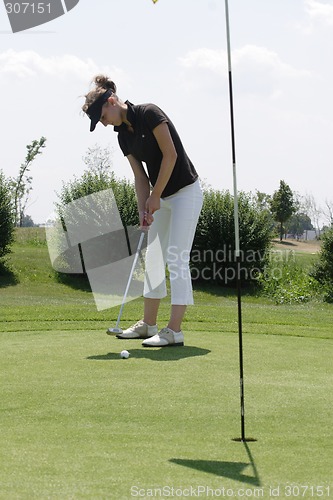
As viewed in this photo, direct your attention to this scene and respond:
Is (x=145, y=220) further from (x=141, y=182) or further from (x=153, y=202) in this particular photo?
(x=141, y=182)

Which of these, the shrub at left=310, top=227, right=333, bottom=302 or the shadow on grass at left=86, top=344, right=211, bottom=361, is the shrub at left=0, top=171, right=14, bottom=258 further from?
the shadow on grass at left=86, top=344, right=211, bottom=361

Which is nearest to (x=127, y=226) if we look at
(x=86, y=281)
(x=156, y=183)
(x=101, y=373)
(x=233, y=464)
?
(x=86, y=281)

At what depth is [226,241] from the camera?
69.1 feet

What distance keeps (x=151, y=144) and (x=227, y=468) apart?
346cm

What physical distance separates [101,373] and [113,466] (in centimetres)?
167

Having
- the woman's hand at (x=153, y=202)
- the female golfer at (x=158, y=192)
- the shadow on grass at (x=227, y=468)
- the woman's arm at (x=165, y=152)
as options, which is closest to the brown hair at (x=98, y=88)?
the female golfer at (x=158, y=192)

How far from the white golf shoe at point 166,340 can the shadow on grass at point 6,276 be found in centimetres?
1495

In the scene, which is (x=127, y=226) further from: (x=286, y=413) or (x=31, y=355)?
(x=286, y=413)

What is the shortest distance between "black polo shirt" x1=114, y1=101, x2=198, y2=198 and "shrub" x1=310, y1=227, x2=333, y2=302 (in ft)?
47.7

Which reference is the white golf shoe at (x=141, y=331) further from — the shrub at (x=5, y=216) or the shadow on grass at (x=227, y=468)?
the shrub at (x=5, y=216)

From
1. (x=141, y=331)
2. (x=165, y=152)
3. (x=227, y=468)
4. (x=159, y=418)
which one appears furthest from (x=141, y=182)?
(x=227, y=468)

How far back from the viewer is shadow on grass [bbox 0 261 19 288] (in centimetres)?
2041

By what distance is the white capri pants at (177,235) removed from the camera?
5.95 m

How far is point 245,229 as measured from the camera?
21141mm
